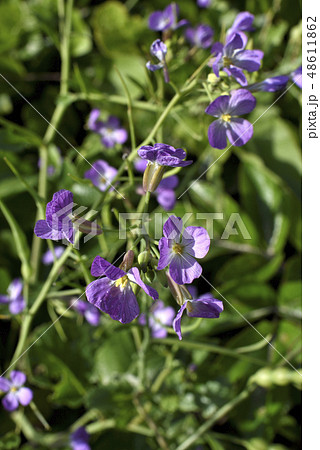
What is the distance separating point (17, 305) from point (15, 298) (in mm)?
33

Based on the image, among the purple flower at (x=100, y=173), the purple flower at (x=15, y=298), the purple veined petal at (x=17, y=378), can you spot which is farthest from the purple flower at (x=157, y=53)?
the purple veined petal at (x=17, y=378)

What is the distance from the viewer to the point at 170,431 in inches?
52.6

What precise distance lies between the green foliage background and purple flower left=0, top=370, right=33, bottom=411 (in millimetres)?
61

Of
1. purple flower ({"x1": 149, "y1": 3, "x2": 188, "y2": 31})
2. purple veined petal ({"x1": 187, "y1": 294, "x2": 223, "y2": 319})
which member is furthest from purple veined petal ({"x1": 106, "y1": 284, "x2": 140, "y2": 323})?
A: purple flower ({"x1": 149, "y1": 3, "x2": 188, "y2": 31})

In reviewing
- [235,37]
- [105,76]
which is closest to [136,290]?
[235,37]

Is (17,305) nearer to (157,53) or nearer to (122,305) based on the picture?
(122,305)

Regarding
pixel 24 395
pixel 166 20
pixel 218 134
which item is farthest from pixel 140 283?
pixel 166 20

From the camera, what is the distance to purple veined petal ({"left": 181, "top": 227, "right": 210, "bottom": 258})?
80cm

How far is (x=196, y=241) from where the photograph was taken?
2.69ft

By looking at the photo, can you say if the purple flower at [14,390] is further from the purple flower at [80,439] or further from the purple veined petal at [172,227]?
the purple veined petal at [172,227]

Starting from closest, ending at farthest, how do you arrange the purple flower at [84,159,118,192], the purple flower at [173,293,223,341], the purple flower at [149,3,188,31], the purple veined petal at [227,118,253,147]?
the purple flower at [173,293,223,341]
the purple veined petal at [227,118,253,147]
the purple flower at [84,159,118,192]
the purple flower at [149,3,188,31]

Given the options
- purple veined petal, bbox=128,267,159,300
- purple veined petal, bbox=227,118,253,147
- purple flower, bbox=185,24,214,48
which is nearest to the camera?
purple veined petal, bbox=128,267,159,300

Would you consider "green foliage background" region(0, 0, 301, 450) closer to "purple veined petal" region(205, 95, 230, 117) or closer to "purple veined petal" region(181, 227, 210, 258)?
"purple veined petal" region(205, 95, 230, 117)

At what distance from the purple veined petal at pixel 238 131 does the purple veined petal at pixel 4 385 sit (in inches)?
33.4
